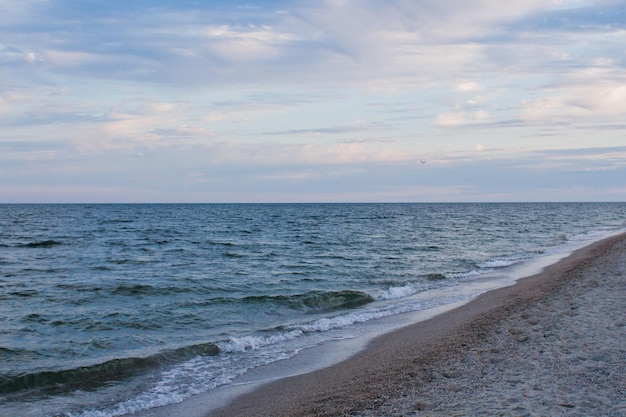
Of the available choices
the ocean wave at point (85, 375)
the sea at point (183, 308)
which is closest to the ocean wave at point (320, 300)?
the sea at point (183, 308)

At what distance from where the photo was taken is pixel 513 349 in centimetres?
931

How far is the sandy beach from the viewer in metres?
6.71

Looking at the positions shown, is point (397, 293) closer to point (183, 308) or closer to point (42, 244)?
point (183, 308)

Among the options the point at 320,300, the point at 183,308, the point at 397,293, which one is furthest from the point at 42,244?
the point at 397,293

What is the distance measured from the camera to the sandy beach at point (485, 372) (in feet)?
22.0

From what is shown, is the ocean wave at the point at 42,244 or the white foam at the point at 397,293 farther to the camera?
the ocean wave at the point at 42,244

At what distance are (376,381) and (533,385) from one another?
92.4 inches

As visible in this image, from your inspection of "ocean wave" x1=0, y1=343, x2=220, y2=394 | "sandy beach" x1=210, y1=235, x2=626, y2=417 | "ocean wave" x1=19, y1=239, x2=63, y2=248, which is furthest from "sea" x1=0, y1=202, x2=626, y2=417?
"sandy beach" x1=210, y1=235, x2=626, y2=417

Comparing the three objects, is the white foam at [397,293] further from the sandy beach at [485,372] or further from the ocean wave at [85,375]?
the ocean wave at [85,375]

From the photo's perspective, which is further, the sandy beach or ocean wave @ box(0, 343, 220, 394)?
ocean wave @ box(0, 343, 220, 394)

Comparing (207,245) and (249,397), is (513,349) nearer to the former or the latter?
(249,397)

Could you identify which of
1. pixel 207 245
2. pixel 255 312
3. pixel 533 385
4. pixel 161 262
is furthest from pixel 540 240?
pixel 533 385

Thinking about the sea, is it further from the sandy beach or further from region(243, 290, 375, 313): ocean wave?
the sandy beach

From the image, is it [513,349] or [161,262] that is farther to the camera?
[161,262]
